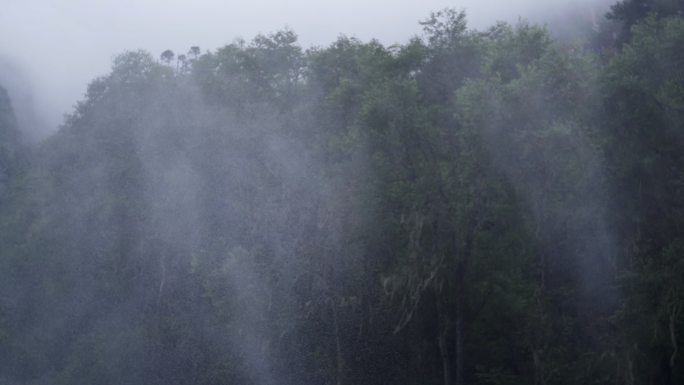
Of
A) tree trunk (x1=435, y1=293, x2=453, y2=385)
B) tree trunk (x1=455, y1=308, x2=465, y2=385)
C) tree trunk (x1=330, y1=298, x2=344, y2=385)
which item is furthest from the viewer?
tree trunk (x1=330, y1=298, x2=344, y2=385)

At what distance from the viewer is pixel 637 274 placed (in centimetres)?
1124

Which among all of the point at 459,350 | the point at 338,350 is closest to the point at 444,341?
the point at 459,350

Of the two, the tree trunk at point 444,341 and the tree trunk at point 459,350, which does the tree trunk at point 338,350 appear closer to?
the tree trunk at point 444,341

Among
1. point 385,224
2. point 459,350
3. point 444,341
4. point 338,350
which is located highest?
point 385,224

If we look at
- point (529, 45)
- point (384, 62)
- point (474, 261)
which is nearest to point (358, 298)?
point (474, 261)

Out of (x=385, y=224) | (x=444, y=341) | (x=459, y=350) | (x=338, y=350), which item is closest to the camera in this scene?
(x=459, y=350)

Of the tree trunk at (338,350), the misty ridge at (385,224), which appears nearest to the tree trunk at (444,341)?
the misty ridge at (385,224)

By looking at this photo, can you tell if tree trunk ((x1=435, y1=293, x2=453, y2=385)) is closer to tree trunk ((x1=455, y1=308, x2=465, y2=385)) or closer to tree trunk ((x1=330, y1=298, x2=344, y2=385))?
tree trunk ((x1=455, y1=308, x2=465, y2=385))

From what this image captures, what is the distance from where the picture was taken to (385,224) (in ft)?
44.2

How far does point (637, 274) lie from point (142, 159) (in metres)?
12.1

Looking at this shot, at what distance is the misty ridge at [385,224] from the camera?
12.2 metres

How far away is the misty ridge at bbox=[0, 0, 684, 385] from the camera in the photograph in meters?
12.2

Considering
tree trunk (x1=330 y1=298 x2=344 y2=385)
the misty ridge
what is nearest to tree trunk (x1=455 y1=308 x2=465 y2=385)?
the misty ridge

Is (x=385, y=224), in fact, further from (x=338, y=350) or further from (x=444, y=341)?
(x=338, y=350)
